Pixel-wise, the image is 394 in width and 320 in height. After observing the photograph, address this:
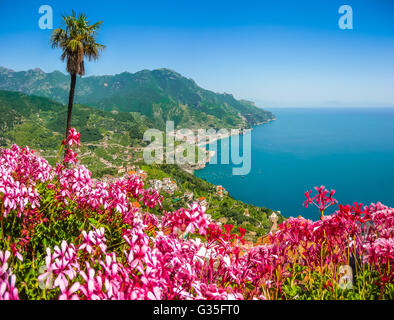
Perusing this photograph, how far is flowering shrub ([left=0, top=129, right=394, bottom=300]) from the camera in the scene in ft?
4.21

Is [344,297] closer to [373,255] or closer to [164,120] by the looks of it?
[373,255]

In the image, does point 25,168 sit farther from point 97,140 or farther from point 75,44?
point 97,140

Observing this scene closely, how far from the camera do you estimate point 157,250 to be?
4.94ft

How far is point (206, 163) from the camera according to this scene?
10456 centimetres

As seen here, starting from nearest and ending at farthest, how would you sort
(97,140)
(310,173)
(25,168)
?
1. (25,168)
2. (310,173)
3. (97,140)

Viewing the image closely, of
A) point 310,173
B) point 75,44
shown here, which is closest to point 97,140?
point 310,173

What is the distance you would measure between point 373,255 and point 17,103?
562 ft

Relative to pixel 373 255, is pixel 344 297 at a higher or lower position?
lower

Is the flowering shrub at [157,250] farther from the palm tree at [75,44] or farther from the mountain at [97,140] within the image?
the mountain at [97,140]

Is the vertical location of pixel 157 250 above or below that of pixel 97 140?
below

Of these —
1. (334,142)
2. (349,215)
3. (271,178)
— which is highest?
(334,142)

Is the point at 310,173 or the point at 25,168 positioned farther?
the point at 310,173

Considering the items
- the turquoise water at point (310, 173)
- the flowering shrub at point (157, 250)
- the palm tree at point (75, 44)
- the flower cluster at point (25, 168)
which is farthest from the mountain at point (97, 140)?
the flowering shrub at point (157, 250)
